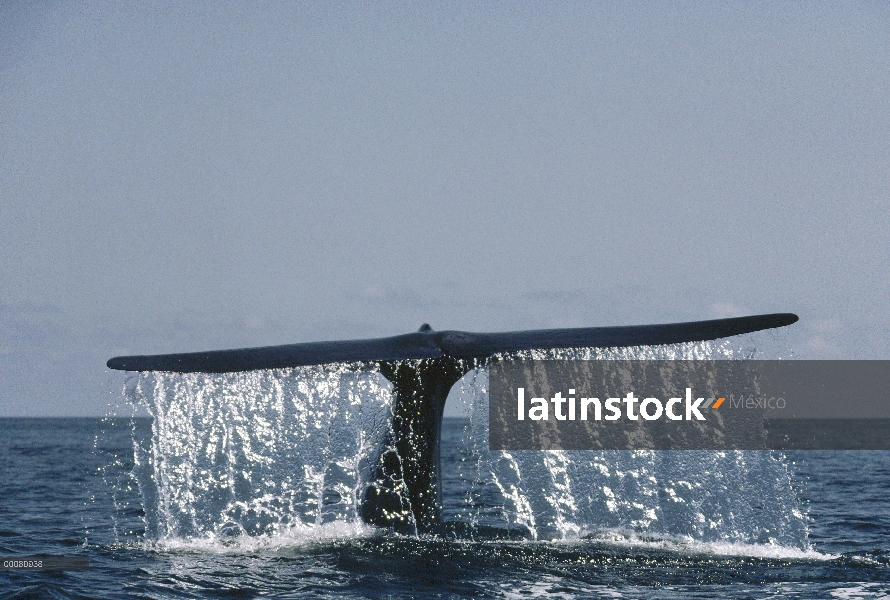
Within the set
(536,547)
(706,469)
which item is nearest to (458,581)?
(536,547)

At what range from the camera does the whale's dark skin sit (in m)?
7.36

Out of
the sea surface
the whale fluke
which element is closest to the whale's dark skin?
the whale fluke

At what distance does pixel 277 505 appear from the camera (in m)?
17.7

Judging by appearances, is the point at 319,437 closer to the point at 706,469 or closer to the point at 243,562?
the point at 706,469

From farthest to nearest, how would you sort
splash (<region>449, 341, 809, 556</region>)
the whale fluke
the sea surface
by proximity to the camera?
splash (<region>449, 341, 809, 556</region>), the sea surface, the whale fluke

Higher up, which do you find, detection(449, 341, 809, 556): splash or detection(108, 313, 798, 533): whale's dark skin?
detection(108, 313, 798, 533): whale's dark skin

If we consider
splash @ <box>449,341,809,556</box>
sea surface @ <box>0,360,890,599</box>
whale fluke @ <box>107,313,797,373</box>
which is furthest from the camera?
splash @ <box>449,341,809,556</box>

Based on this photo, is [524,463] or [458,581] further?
[524,463]

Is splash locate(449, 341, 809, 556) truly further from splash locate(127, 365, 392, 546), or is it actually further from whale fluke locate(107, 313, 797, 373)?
splash locate(127, 365, 392, 546)

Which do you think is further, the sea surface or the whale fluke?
the sea surface

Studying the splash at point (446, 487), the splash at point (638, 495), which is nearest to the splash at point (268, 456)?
the splash at point (446, 487)

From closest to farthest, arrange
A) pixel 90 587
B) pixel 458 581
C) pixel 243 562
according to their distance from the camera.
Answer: pixel 458 581, pixel 90 587, pixel 243 562

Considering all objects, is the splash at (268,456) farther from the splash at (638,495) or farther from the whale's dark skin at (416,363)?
the splash at (638,495)

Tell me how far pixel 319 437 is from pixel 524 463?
5.86 meters
